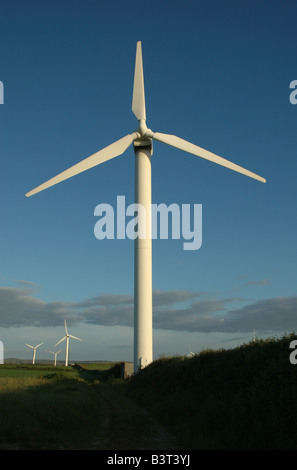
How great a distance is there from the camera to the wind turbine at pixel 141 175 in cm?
3962

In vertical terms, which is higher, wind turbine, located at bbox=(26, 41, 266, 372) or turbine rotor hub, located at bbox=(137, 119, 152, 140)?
turbine rotor hub, located at bbox=(137, 119, 152, 140)

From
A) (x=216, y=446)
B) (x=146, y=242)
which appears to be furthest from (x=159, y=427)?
(x=146, y=242)

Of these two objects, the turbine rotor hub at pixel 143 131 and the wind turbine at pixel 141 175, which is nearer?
the wind turbine at pixel 141 175

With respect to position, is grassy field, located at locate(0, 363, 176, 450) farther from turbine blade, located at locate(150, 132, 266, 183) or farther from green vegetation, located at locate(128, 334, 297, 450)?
turbine blade, located at locate(150, 132, 266, 183)

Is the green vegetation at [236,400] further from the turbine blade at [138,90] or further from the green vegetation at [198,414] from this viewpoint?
the turbine blade at [138,90]

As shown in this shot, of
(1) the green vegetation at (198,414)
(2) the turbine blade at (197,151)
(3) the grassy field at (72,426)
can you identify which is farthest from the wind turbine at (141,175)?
(3) the grassy field at (72,426)

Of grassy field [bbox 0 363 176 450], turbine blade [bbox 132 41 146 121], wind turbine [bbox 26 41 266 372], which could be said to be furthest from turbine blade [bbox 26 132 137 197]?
grassy field [bbox 0 363 176 450]

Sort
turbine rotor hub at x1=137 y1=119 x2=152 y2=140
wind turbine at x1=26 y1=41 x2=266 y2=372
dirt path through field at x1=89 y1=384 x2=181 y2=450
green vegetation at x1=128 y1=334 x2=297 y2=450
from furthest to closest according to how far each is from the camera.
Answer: turbine rotor hub at x1=137 y1=119 x2=152 y2=140, wind turbine at x1=26 y1=41 x2=266 y2=372, dirt path through field at x1=89 y1=384 x2=181 y2=450, green vegetation at x1=128 y1=334 x2=297 y2=450

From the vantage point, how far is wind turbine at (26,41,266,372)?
3962 cm

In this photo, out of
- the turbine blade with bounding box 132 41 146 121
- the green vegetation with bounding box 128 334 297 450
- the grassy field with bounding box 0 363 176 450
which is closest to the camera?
the green vegetation with bounding box 128 334 297 450

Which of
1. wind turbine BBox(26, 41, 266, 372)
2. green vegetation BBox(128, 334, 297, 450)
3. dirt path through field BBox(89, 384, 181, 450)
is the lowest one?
dirt path through field BBox(89, 384, 181, 450)

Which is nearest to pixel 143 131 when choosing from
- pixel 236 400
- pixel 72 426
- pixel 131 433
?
pixel 72 426
